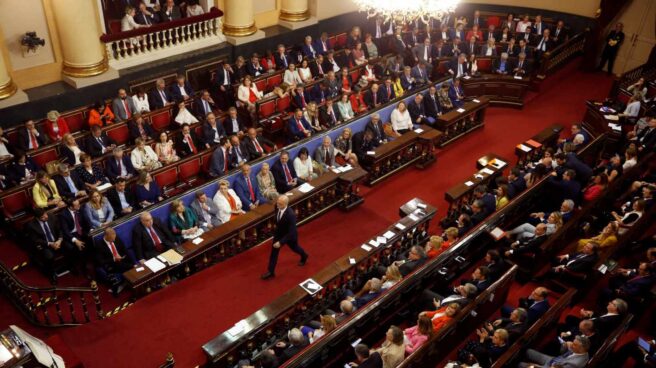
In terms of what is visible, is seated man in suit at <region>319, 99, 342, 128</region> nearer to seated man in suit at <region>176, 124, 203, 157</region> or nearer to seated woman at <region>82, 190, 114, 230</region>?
seated man in suit at <region>176, 124, 203, 157</region>

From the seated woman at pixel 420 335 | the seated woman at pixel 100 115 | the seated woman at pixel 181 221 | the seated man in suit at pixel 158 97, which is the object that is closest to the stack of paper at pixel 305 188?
the seated woman at pixel 181 221

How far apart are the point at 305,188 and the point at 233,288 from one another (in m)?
1.91

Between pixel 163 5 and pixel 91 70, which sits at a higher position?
pixel 163 5

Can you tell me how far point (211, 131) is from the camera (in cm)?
952

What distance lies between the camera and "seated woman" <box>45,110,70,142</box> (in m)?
8.85

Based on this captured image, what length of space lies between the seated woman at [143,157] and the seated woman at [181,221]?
1376 millimetres

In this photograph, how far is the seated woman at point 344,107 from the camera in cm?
1050

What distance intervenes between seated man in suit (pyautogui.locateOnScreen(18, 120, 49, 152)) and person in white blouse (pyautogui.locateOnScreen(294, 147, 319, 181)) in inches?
157

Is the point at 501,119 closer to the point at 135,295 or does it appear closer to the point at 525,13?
the point at 525,13

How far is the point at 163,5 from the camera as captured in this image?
11.5 meters

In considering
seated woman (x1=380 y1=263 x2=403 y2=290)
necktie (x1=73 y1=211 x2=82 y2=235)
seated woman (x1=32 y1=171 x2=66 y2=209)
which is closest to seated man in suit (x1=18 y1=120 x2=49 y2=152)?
seated woman (x1=32 y1=171 x2=66 y2=209)

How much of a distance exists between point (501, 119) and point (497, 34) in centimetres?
328

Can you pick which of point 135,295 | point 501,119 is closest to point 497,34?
point 501,119

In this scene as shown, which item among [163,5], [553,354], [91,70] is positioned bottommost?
[553,354]
